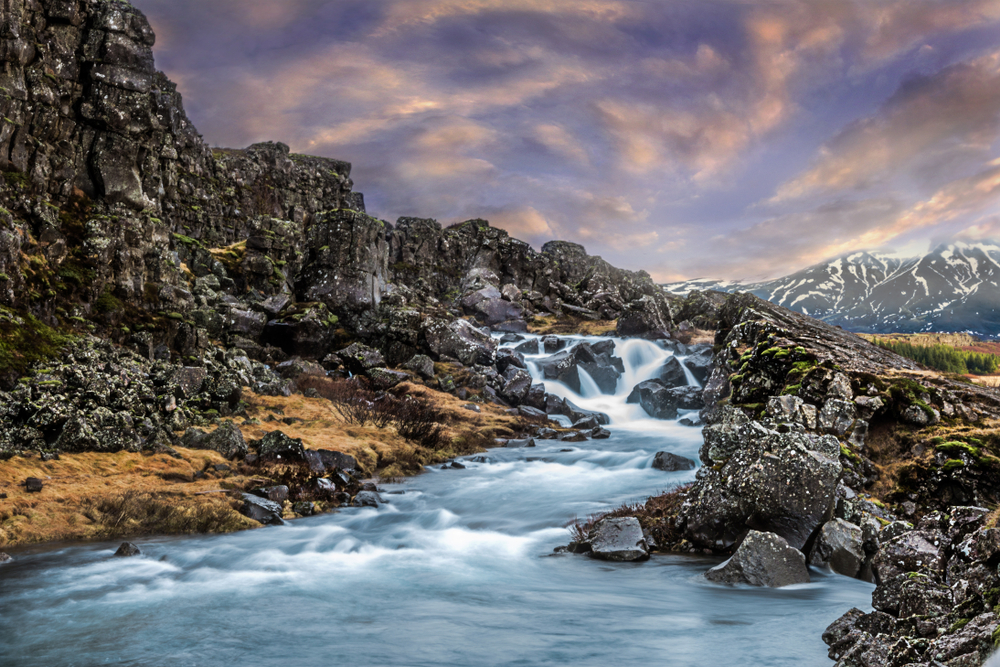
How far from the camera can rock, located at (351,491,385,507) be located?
1601 centimetres

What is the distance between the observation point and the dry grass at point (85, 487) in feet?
36.4

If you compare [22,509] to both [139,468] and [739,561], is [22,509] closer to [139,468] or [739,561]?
[139,468]

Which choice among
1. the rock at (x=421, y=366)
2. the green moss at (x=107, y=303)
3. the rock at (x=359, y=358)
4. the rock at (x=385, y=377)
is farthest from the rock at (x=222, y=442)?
the rock at (x=421, y=366)

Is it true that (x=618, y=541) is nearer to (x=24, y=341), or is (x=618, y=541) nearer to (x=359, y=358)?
(x=24, y=341)

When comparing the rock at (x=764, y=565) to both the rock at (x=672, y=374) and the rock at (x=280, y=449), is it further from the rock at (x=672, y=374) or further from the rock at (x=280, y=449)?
the rock at (x=672, y=374)

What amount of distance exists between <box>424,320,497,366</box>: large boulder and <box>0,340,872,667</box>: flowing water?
79.8 feet

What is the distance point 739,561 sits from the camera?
939 cm

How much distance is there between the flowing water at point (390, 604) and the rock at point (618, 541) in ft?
1.06

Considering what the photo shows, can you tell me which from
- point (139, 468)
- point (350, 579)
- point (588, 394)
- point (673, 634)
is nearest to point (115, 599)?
point (350, 579)

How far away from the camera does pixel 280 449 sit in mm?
17188

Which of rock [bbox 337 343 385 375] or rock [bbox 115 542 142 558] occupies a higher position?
rock [bbox 337 343 385 375]

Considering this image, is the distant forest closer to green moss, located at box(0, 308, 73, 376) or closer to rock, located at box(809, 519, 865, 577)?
rock, located at box(809, 519, 865, 577)

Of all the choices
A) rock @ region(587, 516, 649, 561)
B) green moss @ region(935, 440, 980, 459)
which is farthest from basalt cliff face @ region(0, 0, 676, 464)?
green moss @ region(935, 440, 980, 459)

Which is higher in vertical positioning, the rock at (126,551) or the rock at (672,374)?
the rock at (672,374)
